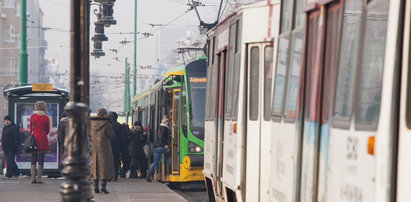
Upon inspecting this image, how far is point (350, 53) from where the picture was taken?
726 cm

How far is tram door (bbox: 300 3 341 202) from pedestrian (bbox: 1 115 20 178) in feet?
53.7

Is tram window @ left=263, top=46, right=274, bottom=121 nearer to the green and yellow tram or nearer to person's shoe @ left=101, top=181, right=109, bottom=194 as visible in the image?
person's shoe @ left=101, top=181, right=109, bottom=194

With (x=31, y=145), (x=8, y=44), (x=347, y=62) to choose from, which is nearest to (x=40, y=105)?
(x=31, y=145)

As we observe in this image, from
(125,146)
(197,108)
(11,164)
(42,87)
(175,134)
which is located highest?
(42,87)

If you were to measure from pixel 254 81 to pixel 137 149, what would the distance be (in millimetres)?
15781

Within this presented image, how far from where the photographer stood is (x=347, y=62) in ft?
24.0

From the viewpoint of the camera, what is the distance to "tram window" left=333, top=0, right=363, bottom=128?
23.3 ft

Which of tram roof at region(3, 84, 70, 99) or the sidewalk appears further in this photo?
tram roof at region(3, 84, 70, 99)

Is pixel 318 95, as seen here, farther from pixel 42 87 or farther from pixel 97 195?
pixel 42 87

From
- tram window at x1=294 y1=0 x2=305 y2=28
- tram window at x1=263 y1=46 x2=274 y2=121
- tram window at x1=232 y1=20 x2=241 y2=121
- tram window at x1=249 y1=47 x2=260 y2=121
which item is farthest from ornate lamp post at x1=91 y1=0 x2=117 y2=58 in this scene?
tram window at x1=294 y1=0 x2=305 y2=28

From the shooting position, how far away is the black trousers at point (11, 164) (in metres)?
24.9

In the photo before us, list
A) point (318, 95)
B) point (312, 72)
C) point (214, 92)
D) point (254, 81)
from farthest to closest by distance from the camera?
point (214, 92), point (254, 81), point (312, 72), point (318, 95)

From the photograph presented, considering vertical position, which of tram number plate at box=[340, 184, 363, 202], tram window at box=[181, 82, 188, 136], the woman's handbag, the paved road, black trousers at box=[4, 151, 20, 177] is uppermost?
tram number plate at box=[340, 184, 363, 202]

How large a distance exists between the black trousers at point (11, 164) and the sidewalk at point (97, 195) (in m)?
0.53
